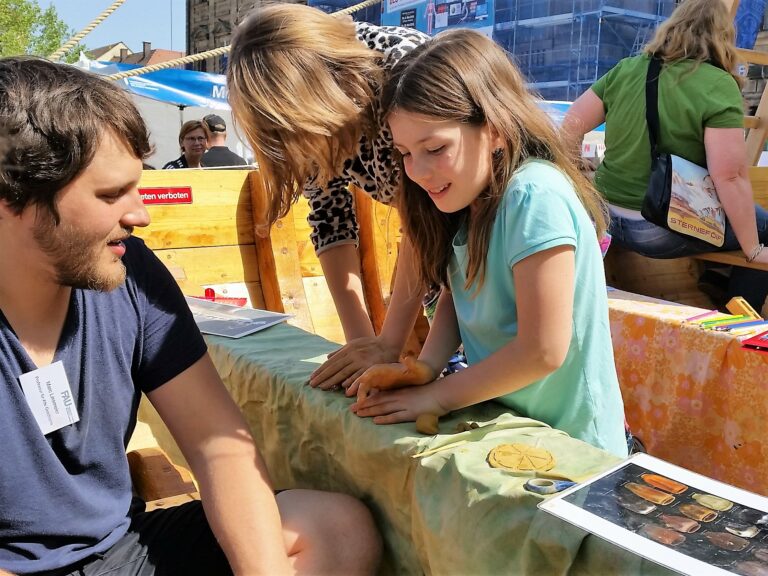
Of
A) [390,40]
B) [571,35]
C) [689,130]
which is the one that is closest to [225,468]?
[390,40]

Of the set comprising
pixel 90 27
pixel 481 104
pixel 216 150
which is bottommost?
pixel 216 150

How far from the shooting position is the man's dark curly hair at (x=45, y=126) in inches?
43.1

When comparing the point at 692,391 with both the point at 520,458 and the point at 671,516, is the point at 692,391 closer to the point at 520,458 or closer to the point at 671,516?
the point at 520,458

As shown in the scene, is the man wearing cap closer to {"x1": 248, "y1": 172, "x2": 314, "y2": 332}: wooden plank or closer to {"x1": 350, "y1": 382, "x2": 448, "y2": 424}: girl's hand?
{"x1": 248, "y1": 172, "x2": 314, "y2": 332}: wooden plank

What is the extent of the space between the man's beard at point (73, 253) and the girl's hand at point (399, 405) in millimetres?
513

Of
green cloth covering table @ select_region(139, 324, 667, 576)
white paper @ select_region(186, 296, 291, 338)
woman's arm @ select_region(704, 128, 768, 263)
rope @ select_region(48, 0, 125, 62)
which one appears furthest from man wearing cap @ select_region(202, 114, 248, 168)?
green cloth covering table @ select_region(139, 324, 667, 576)

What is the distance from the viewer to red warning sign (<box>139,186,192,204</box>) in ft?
10.7

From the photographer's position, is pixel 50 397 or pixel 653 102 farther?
pixel 653 102

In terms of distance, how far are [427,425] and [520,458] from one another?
0.21 meters

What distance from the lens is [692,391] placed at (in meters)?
2.40

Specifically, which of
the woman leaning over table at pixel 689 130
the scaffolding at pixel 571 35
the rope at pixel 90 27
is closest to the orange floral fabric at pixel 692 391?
the woman leaning over table at pixel 689 130

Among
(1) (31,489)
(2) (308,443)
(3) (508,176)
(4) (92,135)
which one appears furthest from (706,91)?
(1) (31,489)

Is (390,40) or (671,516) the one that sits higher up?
(390,40)

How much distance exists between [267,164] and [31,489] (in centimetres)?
Answer: 85
